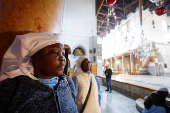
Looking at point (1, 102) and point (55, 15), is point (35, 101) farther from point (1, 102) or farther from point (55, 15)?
point (55, 15)

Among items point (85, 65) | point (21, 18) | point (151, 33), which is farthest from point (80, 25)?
point (21, 18)

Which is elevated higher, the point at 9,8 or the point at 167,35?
the point at 167,35

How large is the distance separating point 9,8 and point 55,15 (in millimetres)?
496

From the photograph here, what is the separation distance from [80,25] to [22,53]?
1311 centimetres

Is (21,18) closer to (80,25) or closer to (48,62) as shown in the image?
(48,62)

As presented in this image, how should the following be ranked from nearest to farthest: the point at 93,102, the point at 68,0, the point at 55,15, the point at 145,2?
the point at 55,15 → the point at 93,102 → the point at 68,0 → the point at 145,2

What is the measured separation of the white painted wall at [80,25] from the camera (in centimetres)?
1257

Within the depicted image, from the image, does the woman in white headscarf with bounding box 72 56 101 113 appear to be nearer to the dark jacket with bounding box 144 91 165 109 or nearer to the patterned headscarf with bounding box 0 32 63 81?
the patterned headscarf with bounding box 0 32 63 81

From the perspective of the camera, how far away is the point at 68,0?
12.7m

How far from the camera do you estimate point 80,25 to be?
13039mm

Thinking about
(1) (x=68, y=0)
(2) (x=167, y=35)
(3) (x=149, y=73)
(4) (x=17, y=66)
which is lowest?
(3) (x=149, y=73)

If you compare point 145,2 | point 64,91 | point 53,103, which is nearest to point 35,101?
point 53,103

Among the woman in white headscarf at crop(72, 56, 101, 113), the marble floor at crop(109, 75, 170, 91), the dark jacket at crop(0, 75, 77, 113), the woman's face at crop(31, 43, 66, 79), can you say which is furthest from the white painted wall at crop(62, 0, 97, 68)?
the dark jacket at crop(0, 75, 77, 113)

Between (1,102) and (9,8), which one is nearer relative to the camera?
(1,102)
